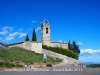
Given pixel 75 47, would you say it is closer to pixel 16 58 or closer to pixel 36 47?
pixel 36 47

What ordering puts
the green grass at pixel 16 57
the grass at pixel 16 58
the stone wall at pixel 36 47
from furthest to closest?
the stone wall at pixel 36 47
the green grass at pixel 16 57
the grass at pixel 16 58

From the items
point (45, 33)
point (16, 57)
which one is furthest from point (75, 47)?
point (16, 57)

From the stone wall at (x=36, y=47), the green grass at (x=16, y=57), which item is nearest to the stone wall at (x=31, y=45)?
the stone wall at (x=36, y=47)

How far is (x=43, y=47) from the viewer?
5388cm

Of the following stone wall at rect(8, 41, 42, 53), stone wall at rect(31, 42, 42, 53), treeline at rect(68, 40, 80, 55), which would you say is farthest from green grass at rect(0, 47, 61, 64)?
treeline at rect(68, 40, 80, 55)

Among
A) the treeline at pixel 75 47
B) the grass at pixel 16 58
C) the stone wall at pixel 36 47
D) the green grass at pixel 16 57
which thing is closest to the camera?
the grass at pixel 16 58

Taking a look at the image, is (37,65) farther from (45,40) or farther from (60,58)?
(45,40)

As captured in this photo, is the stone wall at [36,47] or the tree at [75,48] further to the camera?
the tree at [75,48]

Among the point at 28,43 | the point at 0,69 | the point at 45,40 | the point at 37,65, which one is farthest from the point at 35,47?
the point at 0,69

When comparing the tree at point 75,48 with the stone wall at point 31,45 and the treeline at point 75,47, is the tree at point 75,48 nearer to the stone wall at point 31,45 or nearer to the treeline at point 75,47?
the treeline at point 75,47

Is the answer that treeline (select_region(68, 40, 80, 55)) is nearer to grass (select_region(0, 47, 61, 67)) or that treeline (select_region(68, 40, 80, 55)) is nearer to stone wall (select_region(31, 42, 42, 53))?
stone wall (select_region(31, 42, 42, 53))

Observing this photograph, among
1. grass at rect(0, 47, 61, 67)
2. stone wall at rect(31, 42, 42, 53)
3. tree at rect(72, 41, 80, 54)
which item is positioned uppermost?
tree at rect(72, 41, 80, 54)

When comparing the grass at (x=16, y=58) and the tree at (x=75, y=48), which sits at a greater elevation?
the tree at (x=75, y=48)

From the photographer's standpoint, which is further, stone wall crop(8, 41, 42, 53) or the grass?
stone wall crop(8, 41, 42, 53)
